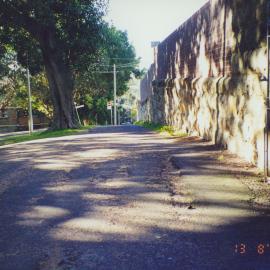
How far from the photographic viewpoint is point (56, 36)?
22.0 m

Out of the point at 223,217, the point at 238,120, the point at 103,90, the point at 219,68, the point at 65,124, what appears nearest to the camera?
the point at 223,217

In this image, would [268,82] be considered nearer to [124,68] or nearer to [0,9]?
[0,9]

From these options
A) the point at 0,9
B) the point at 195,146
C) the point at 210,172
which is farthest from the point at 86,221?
the point at 0,9

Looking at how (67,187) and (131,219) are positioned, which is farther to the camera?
(67,187)

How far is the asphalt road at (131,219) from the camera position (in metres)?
3.54

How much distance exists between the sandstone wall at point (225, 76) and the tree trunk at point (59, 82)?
9.79 meters

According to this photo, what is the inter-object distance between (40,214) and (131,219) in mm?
1151

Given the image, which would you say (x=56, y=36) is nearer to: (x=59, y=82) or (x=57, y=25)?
(x=57, y=25)

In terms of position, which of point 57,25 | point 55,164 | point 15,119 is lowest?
point 55,164

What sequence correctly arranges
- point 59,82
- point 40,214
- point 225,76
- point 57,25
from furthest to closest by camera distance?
point 59,82 < point 57,25 < point 225,76 < point 40,214

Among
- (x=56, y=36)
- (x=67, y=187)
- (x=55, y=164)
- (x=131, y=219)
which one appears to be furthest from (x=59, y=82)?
(x=131, y=219)

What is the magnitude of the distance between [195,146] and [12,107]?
167ft

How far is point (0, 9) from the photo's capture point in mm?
19641
